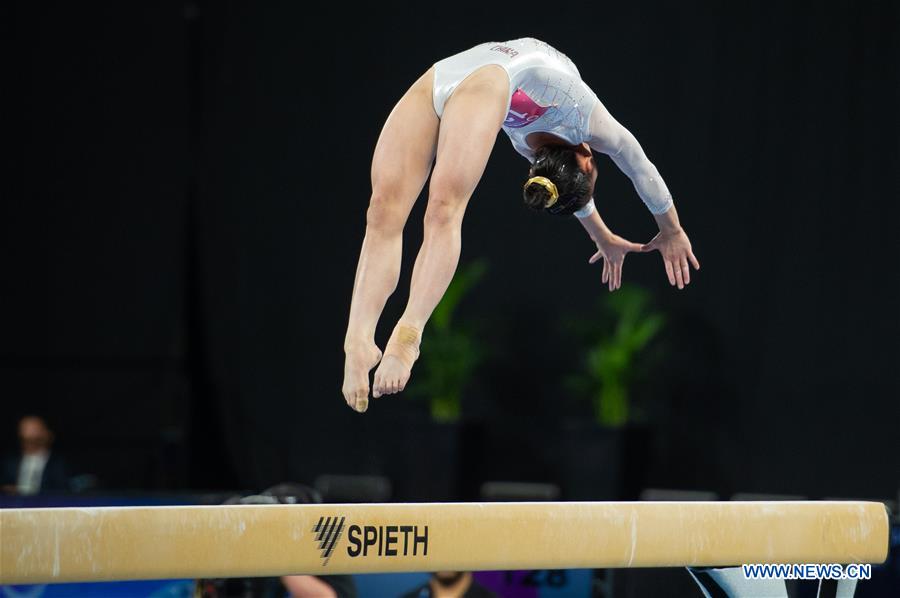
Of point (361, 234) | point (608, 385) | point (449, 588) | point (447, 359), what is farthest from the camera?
point (447, 359)

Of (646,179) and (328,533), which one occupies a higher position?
(646,179)

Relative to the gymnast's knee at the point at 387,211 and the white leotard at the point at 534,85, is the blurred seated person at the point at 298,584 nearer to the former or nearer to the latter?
the gymnast's knee at the point at 387,211

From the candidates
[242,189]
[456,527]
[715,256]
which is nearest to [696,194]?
[715,256]

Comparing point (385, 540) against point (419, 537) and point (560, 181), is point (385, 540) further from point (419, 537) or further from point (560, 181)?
point (560, 181)

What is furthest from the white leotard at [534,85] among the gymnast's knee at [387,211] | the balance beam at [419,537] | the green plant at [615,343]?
the green plant at [615,343]

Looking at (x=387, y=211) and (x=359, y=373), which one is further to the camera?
(x=387, y=211)

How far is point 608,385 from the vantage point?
375 inches

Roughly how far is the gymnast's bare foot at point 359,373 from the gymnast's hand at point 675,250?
1.30 metres

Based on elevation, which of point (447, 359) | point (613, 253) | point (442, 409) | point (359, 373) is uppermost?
point (613, 253)

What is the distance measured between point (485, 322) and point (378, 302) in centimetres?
619

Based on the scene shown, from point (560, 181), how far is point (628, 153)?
1.06 feet

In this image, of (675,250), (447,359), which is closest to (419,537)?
(675,250)

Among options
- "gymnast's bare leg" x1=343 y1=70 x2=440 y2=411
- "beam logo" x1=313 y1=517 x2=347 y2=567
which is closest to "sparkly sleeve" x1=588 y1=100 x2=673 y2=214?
"gymnast's bare leg" x1=343 y1=70 x2=440 y2=411

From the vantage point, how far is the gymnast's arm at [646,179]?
4.41m
